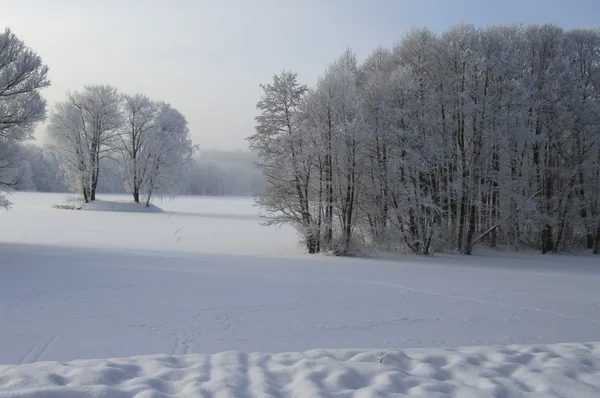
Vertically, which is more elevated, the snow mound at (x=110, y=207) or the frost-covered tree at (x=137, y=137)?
the frost-covered tree at (x=137, y=137)

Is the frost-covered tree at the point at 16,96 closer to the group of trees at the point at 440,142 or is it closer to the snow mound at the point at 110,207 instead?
the group of trees at the point at 440,142

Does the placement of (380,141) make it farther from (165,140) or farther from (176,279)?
(165,140)

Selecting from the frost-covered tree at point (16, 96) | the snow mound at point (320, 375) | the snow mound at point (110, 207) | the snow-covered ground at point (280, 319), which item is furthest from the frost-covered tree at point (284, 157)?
the snow mound at point (110, 207)

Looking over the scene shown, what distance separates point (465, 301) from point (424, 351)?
512 cm

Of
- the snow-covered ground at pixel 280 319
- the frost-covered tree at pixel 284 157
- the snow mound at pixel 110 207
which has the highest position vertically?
the frost-covered tree at pixel 284 157

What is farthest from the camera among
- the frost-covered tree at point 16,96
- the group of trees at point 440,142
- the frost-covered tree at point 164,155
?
the frost-covered tree at point 164,155

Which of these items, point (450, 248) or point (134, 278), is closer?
point (134, 278)

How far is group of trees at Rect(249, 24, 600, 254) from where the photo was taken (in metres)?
17.2

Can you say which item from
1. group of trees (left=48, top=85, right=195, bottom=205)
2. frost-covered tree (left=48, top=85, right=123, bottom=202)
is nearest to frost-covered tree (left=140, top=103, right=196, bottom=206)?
group of trees (left=48, top=85, right=195, bottom=205)

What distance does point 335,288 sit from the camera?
10336 millimetres

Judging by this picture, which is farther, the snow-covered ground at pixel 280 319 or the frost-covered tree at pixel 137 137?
the frost-covered tree at pixel 137 137

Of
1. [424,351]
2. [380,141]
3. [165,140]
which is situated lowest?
[424,351]

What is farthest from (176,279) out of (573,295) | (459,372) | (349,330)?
(573,295)

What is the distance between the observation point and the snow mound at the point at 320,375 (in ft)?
11.8
